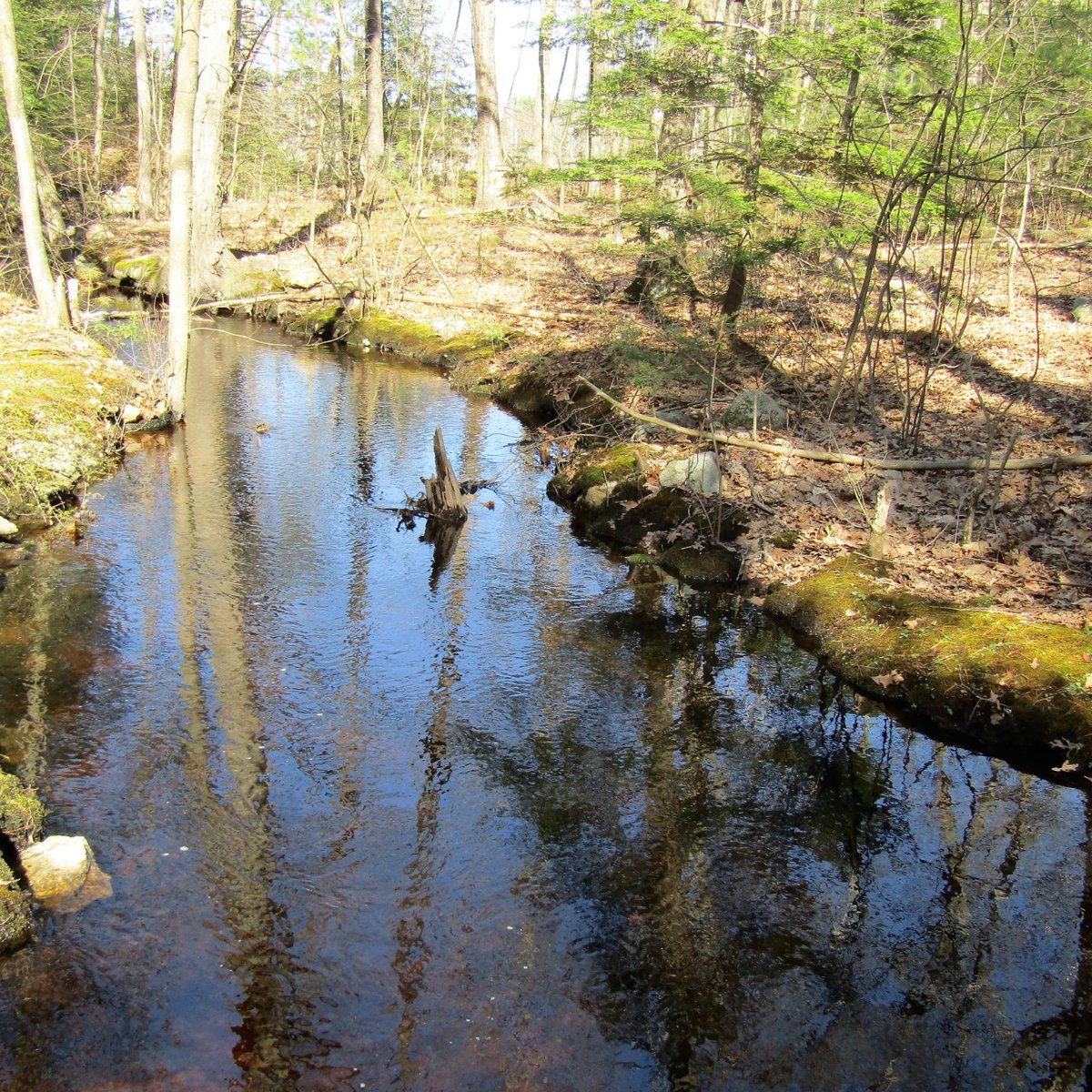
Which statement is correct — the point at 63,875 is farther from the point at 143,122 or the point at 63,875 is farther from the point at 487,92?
the point at 143,122

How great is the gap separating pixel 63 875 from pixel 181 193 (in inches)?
388

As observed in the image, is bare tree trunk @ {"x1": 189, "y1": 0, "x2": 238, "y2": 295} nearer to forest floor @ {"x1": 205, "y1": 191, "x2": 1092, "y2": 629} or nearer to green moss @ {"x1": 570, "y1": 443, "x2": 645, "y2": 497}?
forest floor @ {"x1": 205, "y1": 191, "x2": 1092, "y2": 629}

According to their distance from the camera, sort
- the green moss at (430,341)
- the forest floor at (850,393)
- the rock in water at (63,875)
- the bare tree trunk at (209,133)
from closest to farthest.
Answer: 1. the rock in water at (63,875)
2. the forest floor at (850,393)
3. the bare tree trunk at (209,133)
4. the green moss at (430,341)

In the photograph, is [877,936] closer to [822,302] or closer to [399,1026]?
[399,1026]

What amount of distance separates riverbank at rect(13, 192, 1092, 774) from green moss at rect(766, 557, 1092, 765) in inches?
0.7

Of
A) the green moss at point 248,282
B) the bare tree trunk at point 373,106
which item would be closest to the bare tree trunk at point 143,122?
the bare tree trunk at point 373,106

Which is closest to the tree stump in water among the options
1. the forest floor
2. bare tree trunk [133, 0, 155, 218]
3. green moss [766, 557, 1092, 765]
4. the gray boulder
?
the forest floor

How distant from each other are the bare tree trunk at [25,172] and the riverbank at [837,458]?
6.77m

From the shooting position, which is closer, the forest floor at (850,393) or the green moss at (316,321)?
the forest floor at (850,393)

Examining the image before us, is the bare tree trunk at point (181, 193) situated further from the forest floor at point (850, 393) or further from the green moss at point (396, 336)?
the green moss at point (396, 336)

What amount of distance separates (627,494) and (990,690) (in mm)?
4856

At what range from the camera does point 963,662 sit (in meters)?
6.65

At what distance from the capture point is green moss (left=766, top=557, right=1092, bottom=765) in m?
6.16

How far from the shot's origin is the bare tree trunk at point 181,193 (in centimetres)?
1129
